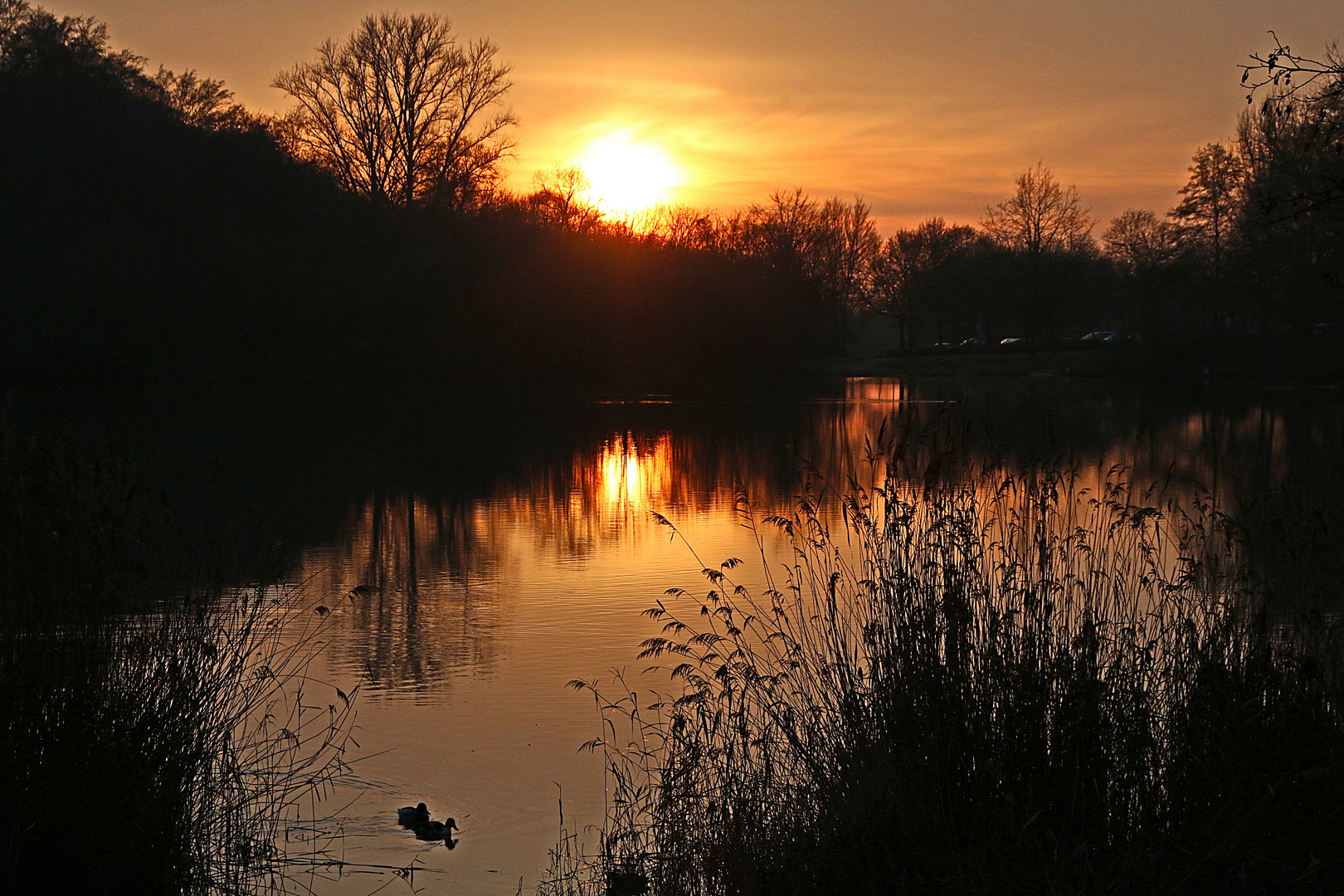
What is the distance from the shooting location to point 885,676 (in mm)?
5191

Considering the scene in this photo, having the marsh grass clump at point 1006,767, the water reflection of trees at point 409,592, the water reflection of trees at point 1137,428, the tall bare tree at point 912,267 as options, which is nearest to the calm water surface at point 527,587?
the water reflection of trees at point 409,592

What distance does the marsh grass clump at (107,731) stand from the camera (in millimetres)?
4785

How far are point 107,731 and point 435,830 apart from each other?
1541 millimetres

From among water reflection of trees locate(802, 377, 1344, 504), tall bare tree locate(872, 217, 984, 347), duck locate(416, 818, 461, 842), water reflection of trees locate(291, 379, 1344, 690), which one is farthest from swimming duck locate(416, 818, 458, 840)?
tall bare tree locate(872, 217, 984, 347)

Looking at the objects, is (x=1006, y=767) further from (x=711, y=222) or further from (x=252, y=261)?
(x=711, y=222)

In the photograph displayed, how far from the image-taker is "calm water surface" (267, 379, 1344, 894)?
6152 millimetres

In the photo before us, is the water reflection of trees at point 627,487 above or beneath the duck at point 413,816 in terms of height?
above

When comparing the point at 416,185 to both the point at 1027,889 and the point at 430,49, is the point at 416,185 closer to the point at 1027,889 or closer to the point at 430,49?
the point at 430,49

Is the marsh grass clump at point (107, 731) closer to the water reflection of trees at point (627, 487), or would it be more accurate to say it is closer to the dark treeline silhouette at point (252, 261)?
the water reflection of trees at point (627, 487)

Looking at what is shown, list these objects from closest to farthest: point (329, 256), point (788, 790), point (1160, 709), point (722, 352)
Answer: point (788, 790)
point (1160, 709)
point (329, 256)
point (722, 352)

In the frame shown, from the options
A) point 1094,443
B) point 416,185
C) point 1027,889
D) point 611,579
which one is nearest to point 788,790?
point 1027,889

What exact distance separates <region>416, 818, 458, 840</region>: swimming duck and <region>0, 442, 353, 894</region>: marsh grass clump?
1.63 feet

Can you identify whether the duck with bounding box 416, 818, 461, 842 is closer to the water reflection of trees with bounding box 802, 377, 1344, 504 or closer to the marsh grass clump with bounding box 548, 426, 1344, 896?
the marsh grass clump with bounding box 548, 426, 1344, 896

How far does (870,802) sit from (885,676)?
612 millimetres
